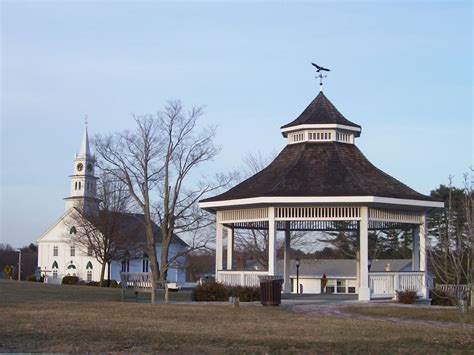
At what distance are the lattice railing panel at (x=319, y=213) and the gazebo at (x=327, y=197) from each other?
4 centimetres

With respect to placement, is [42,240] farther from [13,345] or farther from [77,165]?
[13,345]

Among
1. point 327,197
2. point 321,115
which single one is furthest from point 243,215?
point 321,115

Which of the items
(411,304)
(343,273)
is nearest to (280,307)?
(411,304)

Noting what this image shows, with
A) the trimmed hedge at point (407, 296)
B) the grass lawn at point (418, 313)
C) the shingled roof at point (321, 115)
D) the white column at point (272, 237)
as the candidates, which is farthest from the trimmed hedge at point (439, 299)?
the shingled roof at point (321, 115)

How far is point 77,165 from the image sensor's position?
3922 inches

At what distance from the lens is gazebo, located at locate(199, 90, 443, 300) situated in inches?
1053

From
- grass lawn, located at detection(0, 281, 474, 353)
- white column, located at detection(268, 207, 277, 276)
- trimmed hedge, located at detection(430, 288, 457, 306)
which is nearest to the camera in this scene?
grass lawn, located at detection(0, 281, 474, 353)

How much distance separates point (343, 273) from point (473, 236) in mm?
42693

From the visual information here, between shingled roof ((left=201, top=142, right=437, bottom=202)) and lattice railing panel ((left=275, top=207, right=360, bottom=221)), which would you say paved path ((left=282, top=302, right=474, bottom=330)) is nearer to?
lattice railing panel ((left=275, top=207, right=360, bottom=221))

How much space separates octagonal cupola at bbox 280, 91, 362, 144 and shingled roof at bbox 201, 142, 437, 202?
0.29 metres

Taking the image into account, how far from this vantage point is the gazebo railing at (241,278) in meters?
27.9

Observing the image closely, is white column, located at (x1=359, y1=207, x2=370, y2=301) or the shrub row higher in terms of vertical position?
white column, located at (x1=359, y1=207, x2=370, y2=301)

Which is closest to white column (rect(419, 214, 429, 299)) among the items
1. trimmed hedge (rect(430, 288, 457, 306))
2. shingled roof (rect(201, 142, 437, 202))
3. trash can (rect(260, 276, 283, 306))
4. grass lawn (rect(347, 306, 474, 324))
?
shingled roof (rect(201, 142, 437, 202))

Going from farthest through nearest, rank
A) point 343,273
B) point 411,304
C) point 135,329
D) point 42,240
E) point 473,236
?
1. point 42,240
2. point 343,273
3. point 411,304
4. point 473,236
5. point 135,329
